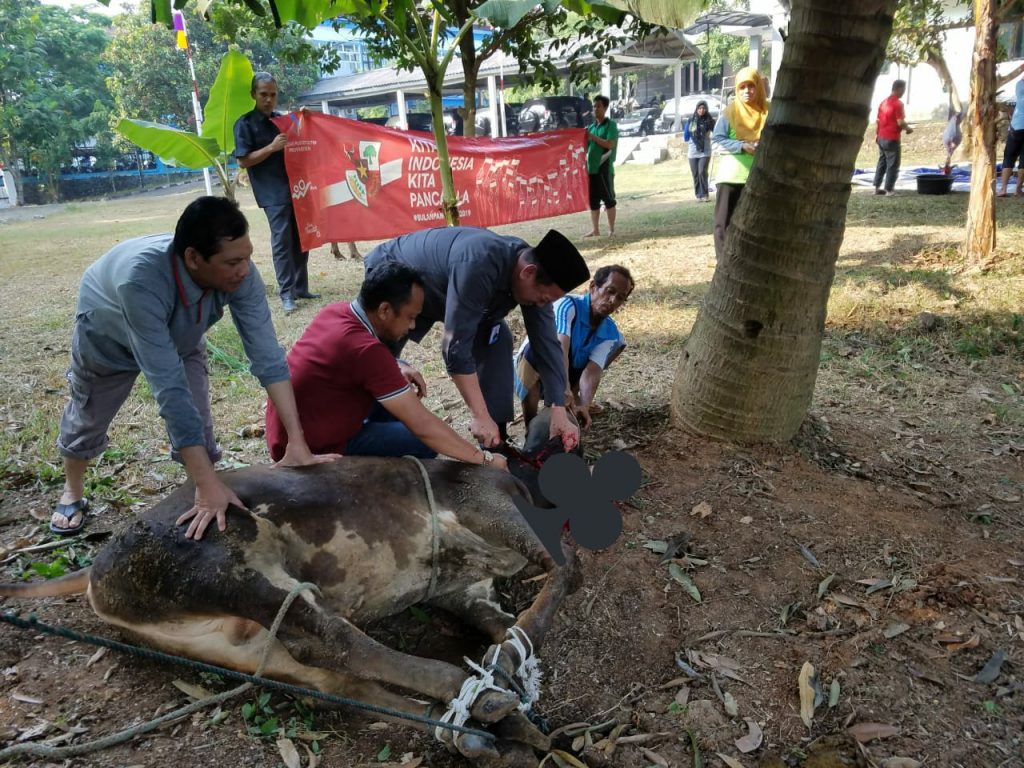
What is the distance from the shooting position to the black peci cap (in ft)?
10.2

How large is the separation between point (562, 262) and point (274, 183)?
5.48 m

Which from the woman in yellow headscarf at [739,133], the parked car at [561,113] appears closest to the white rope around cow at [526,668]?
the woman in yellow headscarf at [739,133]

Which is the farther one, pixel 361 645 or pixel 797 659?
pixel 797 659

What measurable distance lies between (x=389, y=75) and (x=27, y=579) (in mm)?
35217

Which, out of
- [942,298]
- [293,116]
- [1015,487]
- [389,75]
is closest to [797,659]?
[1015,487]

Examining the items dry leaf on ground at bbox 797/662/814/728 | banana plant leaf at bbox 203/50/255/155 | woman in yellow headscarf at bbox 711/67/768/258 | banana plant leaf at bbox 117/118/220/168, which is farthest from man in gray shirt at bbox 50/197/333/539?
woman in yellow headscarf at bbox 711/67/768/258

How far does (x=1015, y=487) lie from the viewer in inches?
148

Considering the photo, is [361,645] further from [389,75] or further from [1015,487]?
[389,75]

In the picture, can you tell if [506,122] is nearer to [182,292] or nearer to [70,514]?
[70,514]

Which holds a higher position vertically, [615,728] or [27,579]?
[27,579]

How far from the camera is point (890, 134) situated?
1220cm

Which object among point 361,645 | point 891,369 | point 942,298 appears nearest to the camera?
point 361,645

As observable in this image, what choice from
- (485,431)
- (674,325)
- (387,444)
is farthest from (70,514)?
(674,325)

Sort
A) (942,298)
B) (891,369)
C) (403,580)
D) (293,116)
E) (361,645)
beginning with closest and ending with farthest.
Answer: (361,645) → (403,580) → (891,369) → (942,298) → (293,116)
